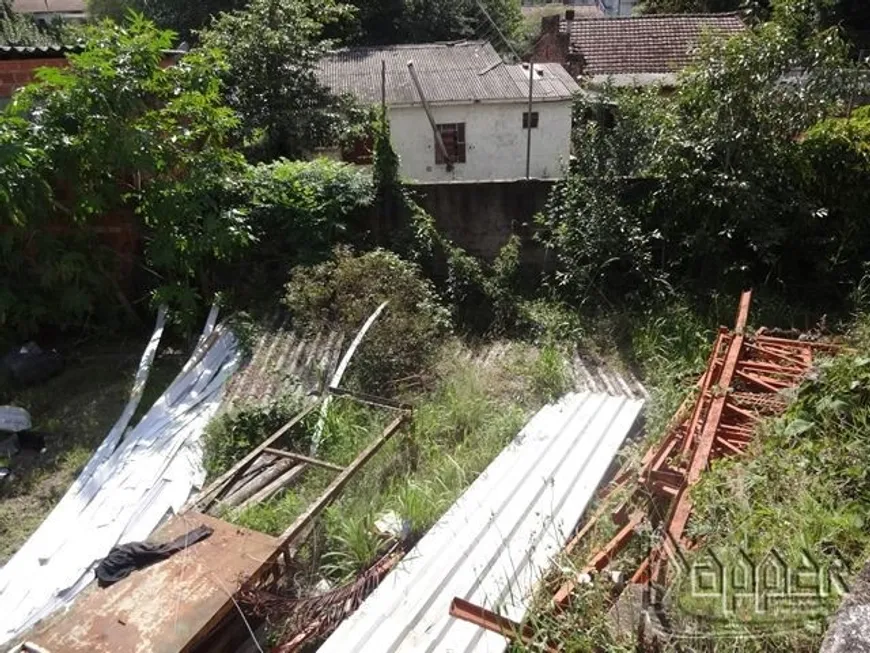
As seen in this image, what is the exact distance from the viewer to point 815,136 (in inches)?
251

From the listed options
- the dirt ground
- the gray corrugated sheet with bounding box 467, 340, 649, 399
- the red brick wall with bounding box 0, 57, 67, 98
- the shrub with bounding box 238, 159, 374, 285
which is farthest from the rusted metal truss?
the red brick wall with bounding box 0, 57, 67, 98

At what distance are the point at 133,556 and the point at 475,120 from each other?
11865 mm

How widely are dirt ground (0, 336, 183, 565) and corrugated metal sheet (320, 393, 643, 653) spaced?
9.01ft

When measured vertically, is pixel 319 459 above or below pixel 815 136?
below

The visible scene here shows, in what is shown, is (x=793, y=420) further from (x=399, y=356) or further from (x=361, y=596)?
(x=399, y=356)

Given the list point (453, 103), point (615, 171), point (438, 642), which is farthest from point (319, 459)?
point (453, 103)

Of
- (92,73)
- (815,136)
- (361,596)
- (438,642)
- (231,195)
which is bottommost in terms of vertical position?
(361,596)

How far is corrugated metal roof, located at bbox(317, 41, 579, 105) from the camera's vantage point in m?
13.5

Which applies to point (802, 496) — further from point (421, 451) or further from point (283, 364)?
point (283, 364)

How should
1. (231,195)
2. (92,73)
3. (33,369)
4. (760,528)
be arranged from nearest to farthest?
Answer: (760,528)
(92,73)
(33,369)
(231,195)

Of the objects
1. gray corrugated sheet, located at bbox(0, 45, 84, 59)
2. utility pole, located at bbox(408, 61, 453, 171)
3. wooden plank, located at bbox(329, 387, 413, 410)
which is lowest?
wooden plank, located at bbox(329, 387, 413, 410)

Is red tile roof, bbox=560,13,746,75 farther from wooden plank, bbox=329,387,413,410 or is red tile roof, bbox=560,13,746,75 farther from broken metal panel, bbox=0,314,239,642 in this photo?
broken metal panel, bbox=0,314,239,642

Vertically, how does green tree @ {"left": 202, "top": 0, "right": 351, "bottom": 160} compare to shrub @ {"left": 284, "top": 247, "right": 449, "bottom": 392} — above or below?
above

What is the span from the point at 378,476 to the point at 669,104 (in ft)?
16.7
